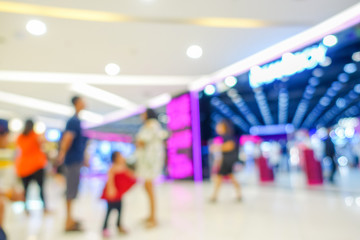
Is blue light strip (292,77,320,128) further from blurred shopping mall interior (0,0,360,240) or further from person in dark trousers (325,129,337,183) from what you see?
person in dark trousers (325,129,337,183)

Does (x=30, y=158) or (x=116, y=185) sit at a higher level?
(x=30, y=158)

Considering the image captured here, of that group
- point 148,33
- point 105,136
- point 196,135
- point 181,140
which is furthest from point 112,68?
point 105,136

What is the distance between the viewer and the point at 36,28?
441 cm

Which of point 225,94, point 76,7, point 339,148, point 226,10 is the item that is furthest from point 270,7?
point 339,148

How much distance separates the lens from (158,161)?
2.78 meters

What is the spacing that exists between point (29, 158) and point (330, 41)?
517cm

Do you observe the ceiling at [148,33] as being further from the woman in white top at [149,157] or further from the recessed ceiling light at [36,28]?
the woman in white top at [149,157]

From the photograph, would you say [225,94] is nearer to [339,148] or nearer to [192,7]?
[192,7]

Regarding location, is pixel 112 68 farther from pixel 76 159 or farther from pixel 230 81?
pixel 230 81

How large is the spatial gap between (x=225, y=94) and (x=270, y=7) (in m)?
3.68

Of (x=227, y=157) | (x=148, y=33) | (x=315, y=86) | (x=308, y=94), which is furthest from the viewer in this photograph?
(x=308, y=94)

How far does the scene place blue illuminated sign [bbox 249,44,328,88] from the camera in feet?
16.7

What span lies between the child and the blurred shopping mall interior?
10 centimetres

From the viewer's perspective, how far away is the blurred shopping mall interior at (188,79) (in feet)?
8.82
